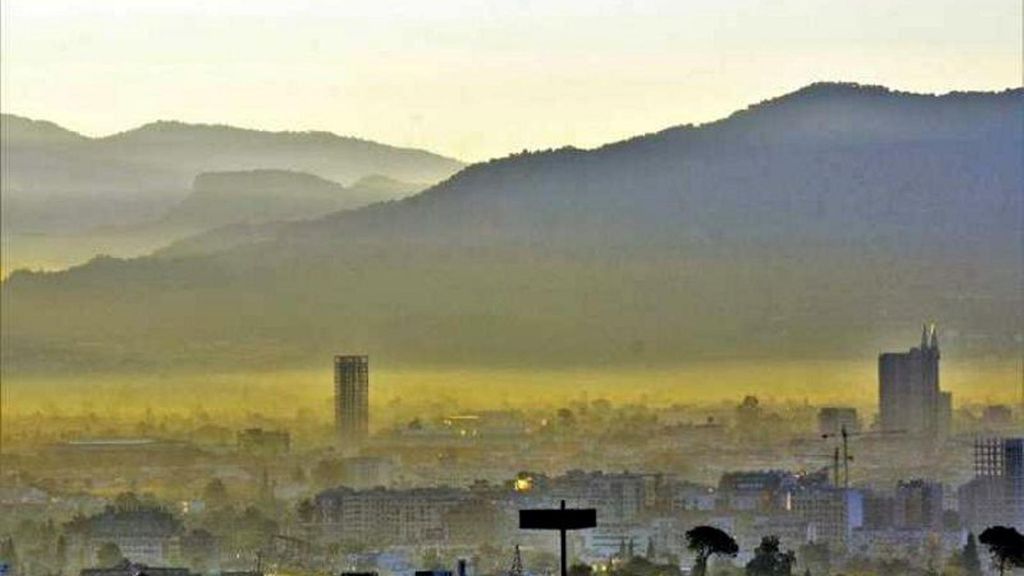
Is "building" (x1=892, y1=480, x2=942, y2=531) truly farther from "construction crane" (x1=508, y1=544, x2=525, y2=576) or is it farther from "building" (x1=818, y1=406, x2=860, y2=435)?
"construction crane" (x1=508, y1=544, x2=525, y2=576)

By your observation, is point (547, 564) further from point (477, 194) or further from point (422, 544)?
point (477, 194)

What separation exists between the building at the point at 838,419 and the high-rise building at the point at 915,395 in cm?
42

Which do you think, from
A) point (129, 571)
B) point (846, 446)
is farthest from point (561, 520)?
point (846, 446)

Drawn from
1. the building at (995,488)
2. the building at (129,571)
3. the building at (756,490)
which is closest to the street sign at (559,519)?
→ the building at (129,571)

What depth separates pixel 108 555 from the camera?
39.9 metres

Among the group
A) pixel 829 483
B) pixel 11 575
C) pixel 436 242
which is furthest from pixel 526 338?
pixel 11 575

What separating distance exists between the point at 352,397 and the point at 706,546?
Answer: 11.8m

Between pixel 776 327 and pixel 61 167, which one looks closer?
pixel 61 167

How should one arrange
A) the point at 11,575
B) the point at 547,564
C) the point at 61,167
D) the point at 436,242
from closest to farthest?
1. the point at 11,575
2. the point at 547,564
3. the point at 61,167
4. the point at 436,242

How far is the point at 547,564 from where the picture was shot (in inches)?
1542

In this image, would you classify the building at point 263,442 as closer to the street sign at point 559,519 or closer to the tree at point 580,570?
the tree at point 580,570

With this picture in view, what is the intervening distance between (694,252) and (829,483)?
471 centimetres

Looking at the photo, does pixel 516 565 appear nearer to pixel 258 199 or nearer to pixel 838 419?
pixel 838 419

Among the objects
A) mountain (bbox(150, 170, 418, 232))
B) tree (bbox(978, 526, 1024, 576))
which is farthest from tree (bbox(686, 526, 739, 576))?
mountain (bbox(150, 170, 418, 232))
